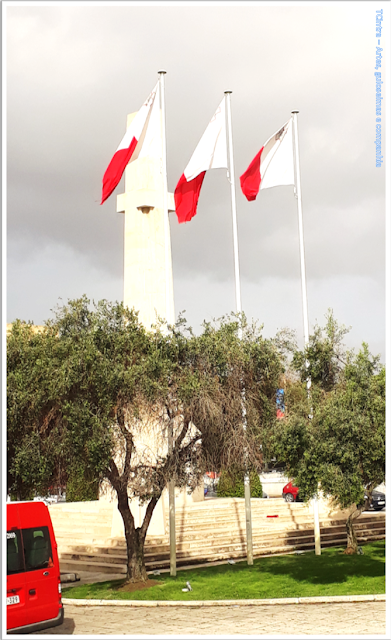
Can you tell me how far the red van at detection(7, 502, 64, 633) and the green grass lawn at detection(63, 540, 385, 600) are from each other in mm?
4343

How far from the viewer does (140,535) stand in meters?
16.7

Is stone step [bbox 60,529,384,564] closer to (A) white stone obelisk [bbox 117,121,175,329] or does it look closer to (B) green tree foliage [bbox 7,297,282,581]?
(B) green tree foliage [bbox 7,297,282,581]

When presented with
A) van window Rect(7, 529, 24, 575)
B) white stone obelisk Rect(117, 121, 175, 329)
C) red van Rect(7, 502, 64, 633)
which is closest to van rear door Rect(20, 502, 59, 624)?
red van Rect(7, 502, 64, 633)

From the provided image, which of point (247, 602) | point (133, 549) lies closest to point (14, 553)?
point (247, 602)

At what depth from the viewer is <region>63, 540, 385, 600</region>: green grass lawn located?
1510 centimetres

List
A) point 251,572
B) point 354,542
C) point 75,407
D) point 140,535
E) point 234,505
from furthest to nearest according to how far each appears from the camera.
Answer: point 234,505, point 354,542, point 251,572, point 140,535, point 75,407

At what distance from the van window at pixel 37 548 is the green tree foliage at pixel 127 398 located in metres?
2.84

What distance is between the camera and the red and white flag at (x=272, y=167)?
1923cm

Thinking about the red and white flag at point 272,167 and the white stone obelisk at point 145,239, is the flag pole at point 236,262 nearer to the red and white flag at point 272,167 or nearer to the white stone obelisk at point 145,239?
the red and white flag at point 272,167

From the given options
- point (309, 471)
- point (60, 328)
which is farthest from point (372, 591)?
point (60, 328)

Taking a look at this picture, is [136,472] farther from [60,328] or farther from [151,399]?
[60,328]

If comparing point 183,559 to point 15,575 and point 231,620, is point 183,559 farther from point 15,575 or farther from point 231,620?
point 15,575

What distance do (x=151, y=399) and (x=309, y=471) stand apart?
3.58 m

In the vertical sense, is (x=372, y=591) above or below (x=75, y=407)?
below
